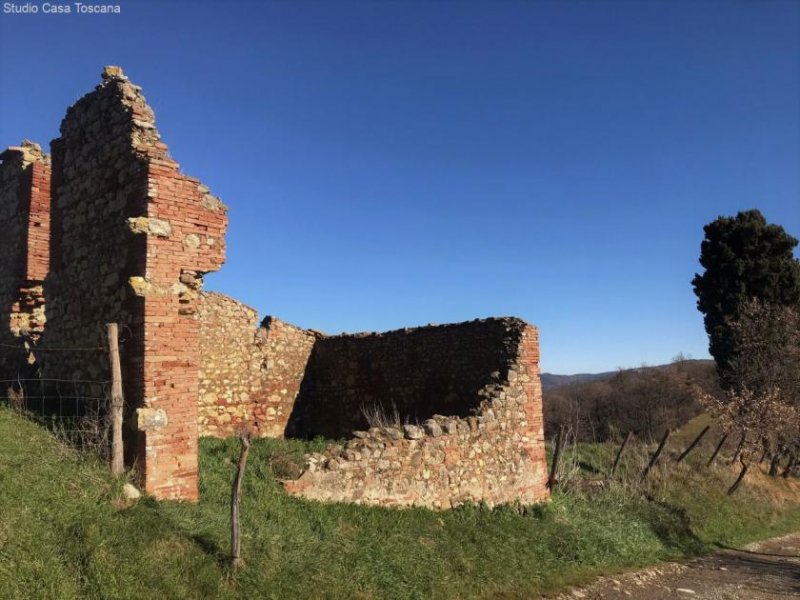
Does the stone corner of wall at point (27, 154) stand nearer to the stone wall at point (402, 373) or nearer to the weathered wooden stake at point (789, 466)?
the stone wall at point (402, 373)

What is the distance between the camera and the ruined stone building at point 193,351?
778 cm

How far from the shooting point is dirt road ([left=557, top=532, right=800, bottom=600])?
991 centimetres

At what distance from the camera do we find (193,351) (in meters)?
8.04

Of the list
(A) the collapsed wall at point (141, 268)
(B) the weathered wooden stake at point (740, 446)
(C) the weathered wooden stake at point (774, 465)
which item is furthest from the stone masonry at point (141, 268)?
(C) the weathered wooden stake at point (774, 465)

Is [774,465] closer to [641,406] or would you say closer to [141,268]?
[641,406]

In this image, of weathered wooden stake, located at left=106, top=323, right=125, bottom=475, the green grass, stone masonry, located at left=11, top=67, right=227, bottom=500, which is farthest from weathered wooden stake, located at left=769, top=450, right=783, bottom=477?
weathered wooden stake, located at left=106, top=323, right=125, bottom=475

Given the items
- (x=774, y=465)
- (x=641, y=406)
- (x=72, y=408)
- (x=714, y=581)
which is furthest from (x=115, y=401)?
(x=641, y=406)

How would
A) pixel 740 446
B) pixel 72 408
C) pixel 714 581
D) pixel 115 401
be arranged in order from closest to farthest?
pixel 115 401
pixel 72 408
pixel 714 581
pixel 740 446

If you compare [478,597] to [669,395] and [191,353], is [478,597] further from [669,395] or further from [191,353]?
[669,395]

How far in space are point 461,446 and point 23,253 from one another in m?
9.32

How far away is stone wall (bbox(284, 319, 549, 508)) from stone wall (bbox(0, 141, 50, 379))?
6.80 meters

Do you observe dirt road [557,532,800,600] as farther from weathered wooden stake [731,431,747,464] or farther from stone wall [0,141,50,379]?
stone wall [0,141,50,379]

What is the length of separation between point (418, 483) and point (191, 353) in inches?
183

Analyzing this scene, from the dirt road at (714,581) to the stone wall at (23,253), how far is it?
36.0ft
